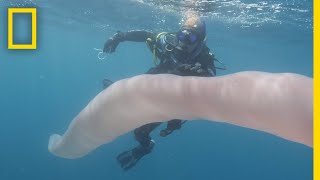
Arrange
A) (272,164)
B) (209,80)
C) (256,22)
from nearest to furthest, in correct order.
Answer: (209,80) < (256,22) < (272,164)

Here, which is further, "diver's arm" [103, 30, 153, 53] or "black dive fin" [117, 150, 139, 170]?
"diver's arm" [103, 30, 153, 53]

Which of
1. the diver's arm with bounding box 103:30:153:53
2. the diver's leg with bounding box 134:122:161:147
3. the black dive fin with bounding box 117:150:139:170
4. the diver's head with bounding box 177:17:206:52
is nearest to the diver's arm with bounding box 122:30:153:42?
the diver's arm with bounding box 103:30:153:53

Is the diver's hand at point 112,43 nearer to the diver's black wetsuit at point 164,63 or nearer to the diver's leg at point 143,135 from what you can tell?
the diver's black wetsuit at point 164,63

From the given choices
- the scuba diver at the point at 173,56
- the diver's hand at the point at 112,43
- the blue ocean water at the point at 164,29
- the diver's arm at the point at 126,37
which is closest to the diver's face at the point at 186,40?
the scuba diver at the point at 173,56

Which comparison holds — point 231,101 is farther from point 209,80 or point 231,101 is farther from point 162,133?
point 162,133

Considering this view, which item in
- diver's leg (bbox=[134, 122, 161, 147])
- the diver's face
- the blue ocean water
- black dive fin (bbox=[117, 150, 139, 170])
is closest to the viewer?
the diver's face

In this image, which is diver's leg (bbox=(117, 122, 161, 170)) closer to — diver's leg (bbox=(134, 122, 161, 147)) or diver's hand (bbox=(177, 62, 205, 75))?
diver's leg (bbox=(134, 122, 161, 147))

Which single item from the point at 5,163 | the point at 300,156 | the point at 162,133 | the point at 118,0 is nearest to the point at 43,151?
the point at 5,163

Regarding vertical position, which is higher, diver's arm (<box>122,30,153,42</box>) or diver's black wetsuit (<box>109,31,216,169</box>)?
diver's arm (<box>122,30,153,42</box>)

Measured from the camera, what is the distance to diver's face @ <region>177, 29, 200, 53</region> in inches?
293

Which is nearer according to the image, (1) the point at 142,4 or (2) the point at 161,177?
(1) the point at 142,4

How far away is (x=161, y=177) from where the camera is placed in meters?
32.1

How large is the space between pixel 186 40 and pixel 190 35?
125 mm

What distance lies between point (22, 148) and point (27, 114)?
90.0ft
